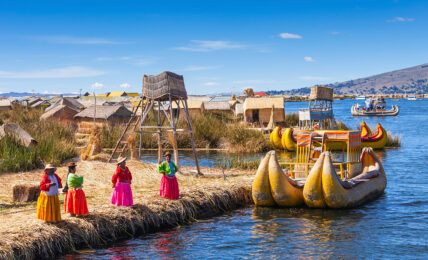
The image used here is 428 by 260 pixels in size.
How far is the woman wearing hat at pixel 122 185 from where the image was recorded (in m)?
10.1

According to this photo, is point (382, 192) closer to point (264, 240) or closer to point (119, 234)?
point (264, 240)

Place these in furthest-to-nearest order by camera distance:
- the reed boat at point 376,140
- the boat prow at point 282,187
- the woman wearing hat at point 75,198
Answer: the reed boat at point 376,140 < the boat prow at point 282,187 < the woman wearing hat at point 75,198

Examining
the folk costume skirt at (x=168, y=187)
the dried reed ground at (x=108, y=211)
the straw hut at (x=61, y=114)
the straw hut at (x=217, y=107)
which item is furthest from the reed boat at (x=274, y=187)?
the straw hut at (x=217, y=107)

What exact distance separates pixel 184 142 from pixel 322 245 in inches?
718

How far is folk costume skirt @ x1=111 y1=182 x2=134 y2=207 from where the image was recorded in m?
10.2

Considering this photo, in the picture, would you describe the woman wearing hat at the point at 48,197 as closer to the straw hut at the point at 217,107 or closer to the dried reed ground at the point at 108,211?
the dried reed ground at the point at 108,211

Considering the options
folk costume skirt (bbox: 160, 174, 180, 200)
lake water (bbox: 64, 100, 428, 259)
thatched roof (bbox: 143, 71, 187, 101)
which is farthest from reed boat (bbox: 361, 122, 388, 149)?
folk costume skirt (bbox: 160, 174, 180, 200)

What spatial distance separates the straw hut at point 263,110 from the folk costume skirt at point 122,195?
29512mm

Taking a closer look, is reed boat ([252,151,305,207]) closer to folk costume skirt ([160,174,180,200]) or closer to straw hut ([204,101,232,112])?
folk costume skirt ([160,174,180,200])

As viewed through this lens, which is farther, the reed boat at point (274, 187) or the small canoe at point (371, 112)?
the small canoe at point (371, 112)

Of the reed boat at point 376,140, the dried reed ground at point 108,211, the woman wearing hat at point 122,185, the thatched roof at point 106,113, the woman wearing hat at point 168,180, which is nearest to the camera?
the dried reed ground at point 108,211

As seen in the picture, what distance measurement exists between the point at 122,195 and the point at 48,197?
183 centimetres

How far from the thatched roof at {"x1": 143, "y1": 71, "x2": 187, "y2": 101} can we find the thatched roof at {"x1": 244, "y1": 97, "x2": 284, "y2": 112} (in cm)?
2431

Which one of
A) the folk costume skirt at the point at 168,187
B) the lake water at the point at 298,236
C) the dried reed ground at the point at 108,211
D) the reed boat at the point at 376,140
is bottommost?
the lake water at the point at 298,236
